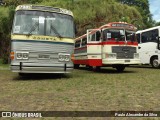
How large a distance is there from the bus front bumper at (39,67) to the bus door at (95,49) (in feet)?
14.8

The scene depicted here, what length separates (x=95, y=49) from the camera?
17266mm

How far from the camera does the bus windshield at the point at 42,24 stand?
12.2m

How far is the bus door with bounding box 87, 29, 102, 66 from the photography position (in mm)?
16953

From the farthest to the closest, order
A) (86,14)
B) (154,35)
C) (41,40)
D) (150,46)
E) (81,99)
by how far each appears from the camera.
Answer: (86,14) < (150,46) < (154,35) < (41,40) < (81,99)

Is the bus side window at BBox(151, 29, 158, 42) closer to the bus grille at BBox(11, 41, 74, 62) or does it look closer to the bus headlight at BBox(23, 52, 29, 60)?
the bus grille at BBox(11, 41, 74, 62)

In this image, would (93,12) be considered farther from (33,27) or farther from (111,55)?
(33,27)

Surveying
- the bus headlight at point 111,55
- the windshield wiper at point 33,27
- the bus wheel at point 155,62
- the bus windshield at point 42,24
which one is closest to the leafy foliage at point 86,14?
the bus wheel at point 155,62

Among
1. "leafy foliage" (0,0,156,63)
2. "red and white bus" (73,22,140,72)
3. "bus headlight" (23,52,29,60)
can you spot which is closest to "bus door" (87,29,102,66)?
"red and white bus" (73,22,140,72)

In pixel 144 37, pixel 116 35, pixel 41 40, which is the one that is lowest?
pixel 41 40

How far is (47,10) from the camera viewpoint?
41.8 ft

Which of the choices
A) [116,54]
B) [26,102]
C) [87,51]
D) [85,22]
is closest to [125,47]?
[116,54]

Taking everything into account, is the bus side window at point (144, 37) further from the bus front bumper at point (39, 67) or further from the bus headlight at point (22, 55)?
the bus headlight at point (22, 55)

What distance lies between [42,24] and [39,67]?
1.84m

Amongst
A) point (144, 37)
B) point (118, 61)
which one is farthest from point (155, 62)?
point (118, 61)
